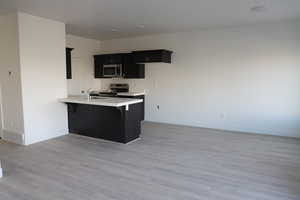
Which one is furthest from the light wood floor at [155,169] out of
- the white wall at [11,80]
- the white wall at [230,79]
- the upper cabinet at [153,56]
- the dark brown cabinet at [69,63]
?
the upper cabinet at [153,56]

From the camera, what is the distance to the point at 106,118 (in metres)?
4.75

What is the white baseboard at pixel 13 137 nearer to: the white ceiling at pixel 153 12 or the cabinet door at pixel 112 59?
the white ceiling at pixel 153 12

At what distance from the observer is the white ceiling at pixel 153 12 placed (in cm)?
361

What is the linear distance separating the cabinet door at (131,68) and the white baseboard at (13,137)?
10.6ft

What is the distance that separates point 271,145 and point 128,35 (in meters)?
4.46

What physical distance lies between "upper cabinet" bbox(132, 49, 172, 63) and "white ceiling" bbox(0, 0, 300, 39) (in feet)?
2.27

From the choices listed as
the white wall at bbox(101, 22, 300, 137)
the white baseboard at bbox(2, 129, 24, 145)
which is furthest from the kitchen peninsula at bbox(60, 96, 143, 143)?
the white wall at bbox(101, 22, 300, 137)

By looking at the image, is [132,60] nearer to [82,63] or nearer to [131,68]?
[131,68]

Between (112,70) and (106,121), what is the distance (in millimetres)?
2504

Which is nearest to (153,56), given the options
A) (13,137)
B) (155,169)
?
(155,169)

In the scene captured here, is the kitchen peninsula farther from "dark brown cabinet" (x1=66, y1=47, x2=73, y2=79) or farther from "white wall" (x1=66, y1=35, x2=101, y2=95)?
"white wall" (x1=66, y1=35, x2=101, y2=95)

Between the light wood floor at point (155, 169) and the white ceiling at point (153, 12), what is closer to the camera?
the light wood floor at point (155, 169)

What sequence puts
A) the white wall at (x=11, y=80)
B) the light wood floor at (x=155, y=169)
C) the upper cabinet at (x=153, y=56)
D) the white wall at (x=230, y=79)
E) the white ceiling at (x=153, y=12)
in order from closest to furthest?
1. the light wood floor at (x=155, y=169)
2. the white ceiling at (x=153, y=12)
3. the white wall at (x=11, y=80)
4. the white wall at (x=230, y=79)
5. the upper cabinet at (x=153, y=56)

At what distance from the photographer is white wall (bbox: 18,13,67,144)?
4.31 metres
